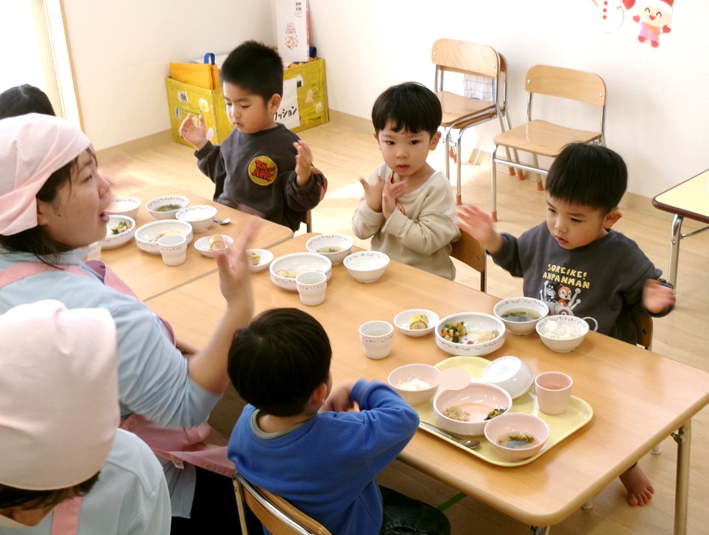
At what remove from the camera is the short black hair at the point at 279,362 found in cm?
143

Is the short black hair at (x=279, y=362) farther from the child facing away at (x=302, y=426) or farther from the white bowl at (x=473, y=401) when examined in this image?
the white bowl at (x=473, y=401)

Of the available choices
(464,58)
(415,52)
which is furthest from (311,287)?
(415,52)

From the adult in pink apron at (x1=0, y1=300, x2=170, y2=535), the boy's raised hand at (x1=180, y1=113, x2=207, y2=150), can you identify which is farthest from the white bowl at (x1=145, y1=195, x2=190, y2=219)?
the adult in pink apron at (x1=0, y1=300, x2=170, y2=535)

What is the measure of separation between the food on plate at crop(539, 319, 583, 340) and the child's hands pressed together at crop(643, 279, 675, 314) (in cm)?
25

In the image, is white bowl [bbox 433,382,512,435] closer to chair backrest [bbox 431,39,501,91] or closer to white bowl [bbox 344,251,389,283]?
white bowl [bbox 344,251,389,283]

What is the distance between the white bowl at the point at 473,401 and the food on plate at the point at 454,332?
201mm

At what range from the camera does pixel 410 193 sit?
2529 millimetres

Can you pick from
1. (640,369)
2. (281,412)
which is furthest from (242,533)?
(640,369)

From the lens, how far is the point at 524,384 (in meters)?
1.69

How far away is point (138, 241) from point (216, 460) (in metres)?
0.94

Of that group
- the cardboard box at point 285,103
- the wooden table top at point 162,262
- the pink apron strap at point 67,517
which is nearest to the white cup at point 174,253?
the wooden table top at point 162,262

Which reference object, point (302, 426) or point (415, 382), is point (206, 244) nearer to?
point (415, 382)

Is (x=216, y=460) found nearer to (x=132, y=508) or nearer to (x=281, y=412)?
(x=281, y=412)

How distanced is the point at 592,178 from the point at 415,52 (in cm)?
335
